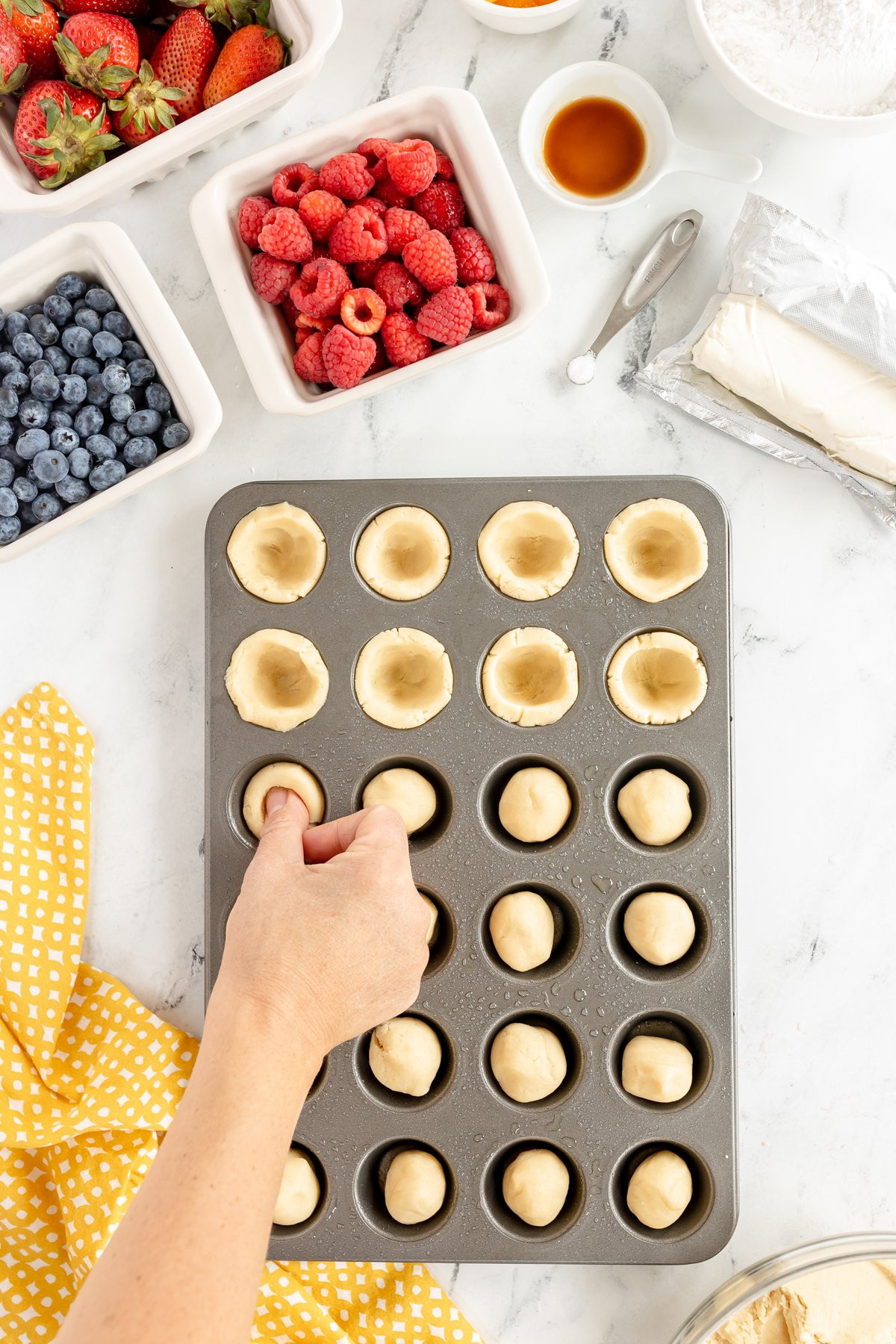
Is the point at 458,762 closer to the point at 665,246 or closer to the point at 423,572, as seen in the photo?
the point at 423,572

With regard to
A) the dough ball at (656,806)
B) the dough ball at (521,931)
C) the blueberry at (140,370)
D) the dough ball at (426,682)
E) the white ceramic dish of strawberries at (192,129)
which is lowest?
the dough ball at (521,931)

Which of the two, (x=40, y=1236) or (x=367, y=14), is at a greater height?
(x=367, y=14)

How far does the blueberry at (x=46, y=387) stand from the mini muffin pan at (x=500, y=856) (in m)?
0.39

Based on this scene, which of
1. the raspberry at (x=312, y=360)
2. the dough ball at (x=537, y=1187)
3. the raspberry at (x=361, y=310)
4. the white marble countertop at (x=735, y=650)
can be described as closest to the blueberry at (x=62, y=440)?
the white marble countertop at (x=735, y=650)

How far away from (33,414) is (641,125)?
1462 mm

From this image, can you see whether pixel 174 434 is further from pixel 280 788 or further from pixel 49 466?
pixel 280 788

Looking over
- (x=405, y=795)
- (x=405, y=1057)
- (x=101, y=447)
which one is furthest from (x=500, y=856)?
(x=101, y=447)

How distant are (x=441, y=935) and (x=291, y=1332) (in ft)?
3.09

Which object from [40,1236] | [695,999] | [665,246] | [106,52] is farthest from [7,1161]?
[665,246]

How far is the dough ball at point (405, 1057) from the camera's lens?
207 centimetres

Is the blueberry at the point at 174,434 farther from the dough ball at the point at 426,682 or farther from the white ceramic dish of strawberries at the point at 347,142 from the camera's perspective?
the dough ball at the point at 426,682

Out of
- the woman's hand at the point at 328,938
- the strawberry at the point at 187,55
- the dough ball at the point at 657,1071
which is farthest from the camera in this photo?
the dough ball at the point at 657,1071

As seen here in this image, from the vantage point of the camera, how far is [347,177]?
6.28 feet

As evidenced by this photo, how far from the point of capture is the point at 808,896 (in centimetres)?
229
